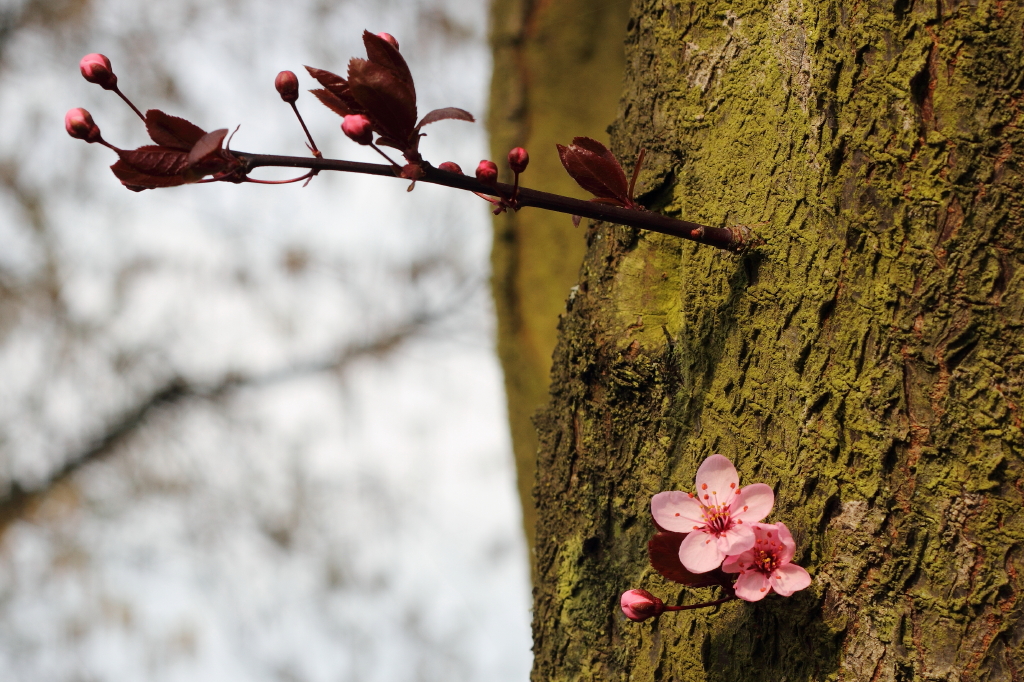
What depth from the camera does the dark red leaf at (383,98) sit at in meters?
0.47

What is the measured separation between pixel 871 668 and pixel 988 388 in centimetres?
20

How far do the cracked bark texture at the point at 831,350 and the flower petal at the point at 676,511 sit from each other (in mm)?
61

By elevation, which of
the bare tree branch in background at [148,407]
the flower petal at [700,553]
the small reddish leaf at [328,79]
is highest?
the small reddish leaf at [328,79]

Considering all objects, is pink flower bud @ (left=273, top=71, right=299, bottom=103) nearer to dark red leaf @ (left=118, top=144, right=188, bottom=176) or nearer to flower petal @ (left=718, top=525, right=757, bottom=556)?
dark red leaf @ (left=118, top=144, right=188, bottom=176)

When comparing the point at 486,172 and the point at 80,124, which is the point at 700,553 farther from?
the point at 80,124

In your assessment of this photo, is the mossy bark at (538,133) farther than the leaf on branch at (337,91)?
Yes

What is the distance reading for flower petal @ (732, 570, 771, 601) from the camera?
1.59 ft

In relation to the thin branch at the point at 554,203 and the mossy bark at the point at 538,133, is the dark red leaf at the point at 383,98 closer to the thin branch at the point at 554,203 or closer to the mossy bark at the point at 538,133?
the thin branch at the point at 554,203

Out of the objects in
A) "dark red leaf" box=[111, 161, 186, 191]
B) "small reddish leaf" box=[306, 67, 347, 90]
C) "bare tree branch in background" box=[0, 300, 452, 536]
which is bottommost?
"bare tree branch in background" box=[0, 300, 452, 536]

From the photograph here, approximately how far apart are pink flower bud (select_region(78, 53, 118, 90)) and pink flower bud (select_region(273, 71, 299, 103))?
114 mm

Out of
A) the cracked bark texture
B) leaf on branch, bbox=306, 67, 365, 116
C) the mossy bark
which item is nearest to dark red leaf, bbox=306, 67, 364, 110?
leaf on branch, bbox=306, 67, 365, 116

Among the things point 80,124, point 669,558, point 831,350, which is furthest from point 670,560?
point 80,124

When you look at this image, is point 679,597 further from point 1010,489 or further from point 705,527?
point 1010,489

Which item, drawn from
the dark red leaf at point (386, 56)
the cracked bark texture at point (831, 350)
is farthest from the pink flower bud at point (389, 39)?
the cracked bark texture at point (831, 350)
